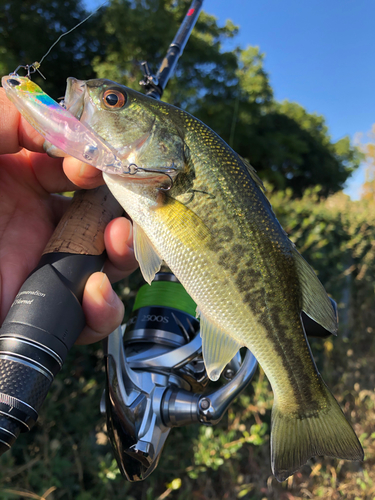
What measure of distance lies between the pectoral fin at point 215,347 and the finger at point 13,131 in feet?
3.28

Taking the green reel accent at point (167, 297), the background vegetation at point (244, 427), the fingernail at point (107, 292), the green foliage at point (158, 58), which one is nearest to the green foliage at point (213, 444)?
the background vegetation at point (244, 427)

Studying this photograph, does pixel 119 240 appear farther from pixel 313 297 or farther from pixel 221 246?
pixel 313 297

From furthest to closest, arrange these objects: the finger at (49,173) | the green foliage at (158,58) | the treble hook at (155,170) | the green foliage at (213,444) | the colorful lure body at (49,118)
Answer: the green foliage at (158,58)
the green foliage at (213,444)
the finger at (49,173)
the treble hook at (155,170)
the colorful lure body at (49,118)

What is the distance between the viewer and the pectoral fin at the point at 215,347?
1271 mm

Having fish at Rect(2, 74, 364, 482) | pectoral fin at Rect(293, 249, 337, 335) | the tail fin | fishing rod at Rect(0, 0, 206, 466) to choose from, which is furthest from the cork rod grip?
the tail fin

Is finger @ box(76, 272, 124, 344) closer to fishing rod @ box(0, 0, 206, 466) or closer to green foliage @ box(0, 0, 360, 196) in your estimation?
fishing rod @ box(0, 0, 206, 466)

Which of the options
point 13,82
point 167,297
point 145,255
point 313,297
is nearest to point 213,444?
point 167,297

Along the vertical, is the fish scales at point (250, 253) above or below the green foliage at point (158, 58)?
below

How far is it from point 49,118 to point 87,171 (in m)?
0.31

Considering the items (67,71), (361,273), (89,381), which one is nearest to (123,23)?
(67,71)

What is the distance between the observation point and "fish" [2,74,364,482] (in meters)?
1.24

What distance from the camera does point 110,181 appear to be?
4.21 ft

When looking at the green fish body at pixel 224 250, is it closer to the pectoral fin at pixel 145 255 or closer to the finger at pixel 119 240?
the pectoral fin at pixel 145 255

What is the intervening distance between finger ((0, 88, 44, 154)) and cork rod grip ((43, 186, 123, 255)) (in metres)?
0.27
